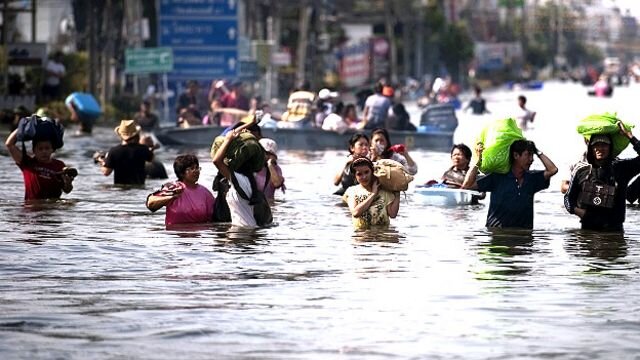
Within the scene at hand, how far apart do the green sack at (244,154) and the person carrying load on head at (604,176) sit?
9.41ft

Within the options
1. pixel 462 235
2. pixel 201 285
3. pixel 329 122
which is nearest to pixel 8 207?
pixel 462 235

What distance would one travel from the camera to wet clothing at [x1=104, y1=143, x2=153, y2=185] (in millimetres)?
23125

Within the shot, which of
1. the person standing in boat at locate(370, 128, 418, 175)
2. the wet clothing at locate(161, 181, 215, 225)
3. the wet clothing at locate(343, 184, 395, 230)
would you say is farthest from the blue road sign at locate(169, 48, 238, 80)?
the wet clothing at locate(343, 184, 395, 230)

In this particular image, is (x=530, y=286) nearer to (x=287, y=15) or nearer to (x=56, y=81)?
(x=56, y=81)

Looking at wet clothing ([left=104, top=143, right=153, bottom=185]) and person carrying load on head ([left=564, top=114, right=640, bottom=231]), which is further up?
person carrying load on head ([left=564, top=114, right=640, bottom=231])

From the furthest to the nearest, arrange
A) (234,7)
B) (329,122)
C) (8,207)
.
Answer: (234,7) < (329,122) < (8,207)

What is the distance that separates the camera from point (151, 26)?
6116 cm

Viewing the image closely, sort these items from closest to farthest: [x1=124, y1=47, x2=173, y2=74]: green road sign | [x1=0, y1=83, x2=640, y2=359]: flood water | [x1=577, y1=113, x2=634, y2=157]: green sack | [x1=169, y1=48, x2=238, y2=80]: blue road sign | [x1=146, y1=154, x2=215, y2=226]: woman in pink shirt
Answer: [x1=0, y1=83, x2=640, y2=359]: flood water → [x1=577, y1=113, x2=634, y2=157]: green sack → [x1=146, y1=154, x2=215, y2=226]: woman in pink shirt → [x1=124, y1=47, x2=173, y2=74]: green road sign → [x1=169, y1=48, x2=238, y2=80]: blue road sign

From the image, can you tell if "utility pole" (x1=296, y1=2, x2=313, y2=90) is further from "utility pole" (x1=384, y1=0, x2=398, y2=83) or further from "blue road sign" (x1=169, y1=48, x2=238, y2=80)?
"utility pole" (x1=384, y1=0, x2=398, y2=83)

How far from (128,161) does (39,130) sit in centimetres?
368

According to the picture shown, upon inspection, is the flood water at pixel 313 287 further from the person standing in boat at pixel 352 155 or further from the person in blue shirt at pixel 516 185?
the person standing in boat at pixel 352 155

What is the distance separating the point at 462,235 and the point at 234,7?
3373 cm

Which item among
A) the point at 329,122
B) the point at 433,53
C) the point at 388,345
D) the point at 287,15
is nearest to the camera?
the point at 388,345

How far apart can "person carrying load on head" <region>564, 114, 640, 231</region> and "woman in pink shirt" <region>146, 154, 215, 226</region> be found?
11.4 ft
